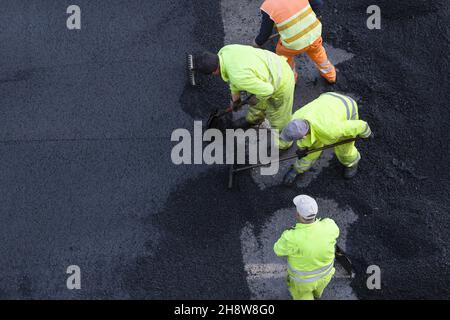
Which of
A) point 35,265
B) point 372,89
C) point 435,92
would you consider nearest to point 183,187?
point 35,265

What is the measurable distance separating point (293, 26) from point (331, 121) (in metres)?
1.15

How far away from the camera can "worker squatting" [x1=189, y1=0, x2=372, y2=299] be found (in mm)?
4258

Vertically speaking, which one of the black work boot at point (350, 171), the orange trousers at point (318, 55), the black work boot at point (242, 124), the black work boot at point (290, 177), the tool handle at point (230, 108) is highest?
the orange trousers at point (318, 55)

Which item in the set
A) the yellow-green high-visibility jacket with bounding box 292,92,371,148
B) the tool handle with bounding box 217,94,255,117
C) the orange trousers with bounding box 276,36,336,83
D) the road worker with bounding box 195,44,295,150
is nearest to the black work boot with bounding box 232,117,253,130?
the tool handle with bounding box 217,94,255,117

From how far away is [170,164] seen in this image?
18.0ft

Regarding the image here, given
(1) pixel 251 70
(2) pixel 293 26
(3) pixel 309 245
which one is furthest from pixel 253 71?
(3) pixel 309 245

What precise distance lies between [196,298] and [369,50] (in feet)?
11.7

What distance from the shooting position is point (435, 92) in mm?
5695

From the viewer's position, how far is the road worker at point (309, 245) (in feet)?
13.7

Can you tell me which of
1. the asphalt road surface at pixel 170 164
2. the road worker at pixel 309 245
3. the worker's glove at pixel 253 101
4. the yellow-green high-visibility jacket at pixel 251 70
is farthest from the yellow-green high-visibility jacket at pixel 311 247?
the worker's glove at pixel 253 101

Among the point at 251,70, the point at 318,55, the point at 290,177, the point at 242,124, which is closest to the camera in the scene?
the point at 251,70

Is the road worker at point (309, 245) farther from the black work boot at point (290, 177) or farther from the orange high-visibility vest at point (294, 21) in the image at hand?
the orange high-visibility vest at point (294, 21)

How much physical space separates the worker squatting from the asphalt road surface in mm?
470

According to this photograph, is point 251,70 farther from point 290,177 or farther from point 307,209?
point 307,209
